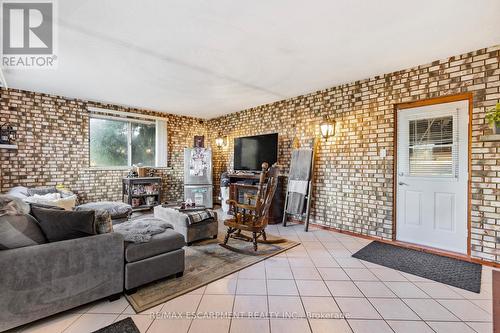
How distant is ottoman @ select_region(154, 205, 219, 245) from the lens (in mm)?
3416

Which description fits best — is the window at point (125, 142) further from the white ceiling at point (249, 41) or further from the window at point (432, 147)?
the window at point (432, 147)

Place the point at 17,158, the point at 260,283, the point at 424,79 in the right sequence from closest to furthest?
the point at 260,283 → the point at 424,79 → the point at 17,158

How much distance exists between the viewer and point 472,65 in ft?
9.70

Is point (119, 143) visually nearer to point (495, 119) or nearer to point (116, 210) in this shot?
point (116, 210)

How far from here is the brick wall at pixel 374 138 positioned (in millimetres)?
2840

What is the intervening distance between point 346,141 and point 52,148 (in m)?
5.86

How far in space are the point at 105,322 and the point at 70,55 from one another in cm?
323

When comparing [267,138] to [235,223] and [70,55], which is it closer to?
[235,223]

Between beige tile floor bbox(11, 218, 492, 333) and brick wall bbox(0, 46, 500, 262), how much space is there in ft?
3.84

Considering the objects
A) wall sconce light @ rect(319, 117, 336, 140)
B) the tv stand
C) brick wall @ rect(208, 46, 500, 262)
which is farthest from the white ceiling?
the tv stand

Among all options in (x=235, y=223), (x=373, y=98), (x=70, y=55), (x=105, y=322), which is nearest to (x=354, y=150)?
(x=373, y=98)

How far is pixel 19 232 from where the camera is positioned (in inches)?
70.1

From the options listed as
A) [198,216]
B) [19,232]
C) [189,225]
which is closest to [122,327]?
[19,232]

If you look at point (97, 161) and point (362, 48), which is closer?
point (362, 48)
